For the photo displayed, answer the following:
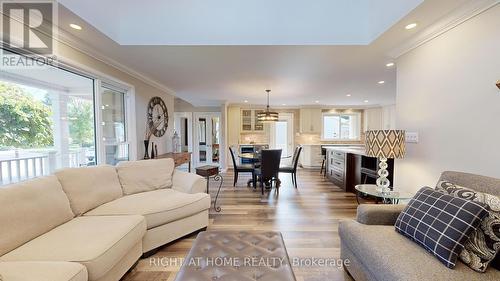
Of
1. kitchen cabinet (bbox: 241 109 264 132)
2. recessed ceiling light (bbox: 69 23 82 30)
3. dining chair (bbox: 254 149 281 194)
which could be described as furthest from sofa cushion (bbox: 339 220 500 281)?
kitchen cabinet (bbox: 241 109 264 132)

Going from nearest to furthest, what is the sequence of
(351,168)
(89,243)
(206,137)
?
1. (89,243)
2. (351,168)
3. (206,137)

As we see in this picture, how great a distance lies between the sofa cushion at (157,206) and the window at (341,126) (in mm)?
6756

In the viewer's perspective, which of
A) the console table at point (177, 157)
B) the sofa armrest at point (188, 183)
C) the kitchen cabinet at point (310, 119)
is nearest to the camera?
the sofa armrest at point (188, 183)

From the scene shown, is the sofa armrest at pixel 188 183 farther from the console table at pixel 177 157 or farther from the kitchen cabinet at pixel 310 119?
the kitchen cabinet at pixel 310 119

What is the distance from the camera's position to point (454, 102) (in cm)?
202

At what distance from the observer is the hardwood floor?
206 cm

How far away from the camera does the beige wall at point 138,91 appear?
2559 millimetres

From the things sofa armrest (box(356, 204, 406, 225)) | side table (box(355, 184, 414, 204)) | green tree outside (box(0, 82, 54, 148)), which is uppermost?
green tree outside (box(0, 82, 54, 148))

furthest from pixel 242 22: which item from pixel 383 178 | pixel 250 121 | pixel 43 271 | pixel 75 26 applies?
pixel 250 121

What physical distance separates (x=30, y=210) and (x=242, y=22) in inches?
105

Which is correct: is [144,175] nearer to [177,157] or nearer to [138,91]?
[177,157]

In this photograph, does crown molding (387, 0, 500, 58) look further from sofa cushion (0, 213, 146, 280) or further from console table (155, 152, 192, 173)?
console table (155, 152, 192, 173)

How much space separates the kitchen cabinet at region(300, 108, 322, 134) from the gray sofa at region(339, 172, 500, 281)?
6.21 m

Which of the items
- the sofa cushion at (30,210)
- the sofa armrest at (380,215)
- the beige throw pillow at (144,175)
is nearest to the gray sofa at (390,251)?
the sofa armrest at (380,215)
